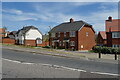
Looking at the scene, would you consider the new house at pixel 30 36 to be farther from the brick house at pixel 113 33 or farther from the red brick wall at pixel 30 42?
the brick house at pixel 113 33

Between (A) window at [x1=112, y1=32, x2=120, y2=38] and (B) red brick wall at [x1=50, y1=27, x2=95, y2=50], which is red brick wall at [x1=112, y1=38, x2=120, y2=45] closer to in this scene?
(A) window at [x1=112, y1=32, x2=120, y2=38]

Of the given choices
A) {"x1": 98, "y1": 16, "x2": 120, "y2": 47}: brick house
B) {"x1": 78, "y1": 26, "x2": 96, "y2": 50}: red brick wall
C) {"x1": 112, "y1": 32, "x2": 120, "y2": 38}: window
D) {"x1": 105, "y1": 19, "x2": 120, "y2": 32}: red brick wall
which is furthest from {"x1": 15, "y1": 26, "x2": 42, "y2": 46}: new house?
{"x1": 112, "y1": 32, "x2": 120, "y2": 38}: window

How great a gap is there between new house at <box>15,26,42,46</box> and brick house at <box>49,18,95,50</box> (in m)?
15.1

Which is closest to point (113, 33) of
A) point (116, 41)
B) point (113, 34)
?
point (113, 34)

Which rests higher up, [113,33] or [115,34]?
[113,33]

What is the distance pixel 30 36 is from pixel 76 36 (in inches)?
964

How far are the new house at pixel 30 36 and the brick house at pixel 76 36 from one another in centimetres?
1510

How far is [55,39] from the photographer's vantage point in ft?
157

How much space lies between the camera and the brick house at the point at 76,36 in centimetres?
4075

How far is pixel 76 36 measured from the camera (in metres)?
40.8

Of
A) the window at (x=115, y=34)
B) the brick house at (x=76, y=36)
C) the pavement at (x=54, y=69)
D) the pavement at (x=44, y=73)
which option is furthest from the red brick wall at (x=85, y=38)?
the pavement at (x=44, y=73)

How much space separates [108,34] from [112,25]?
119 inches

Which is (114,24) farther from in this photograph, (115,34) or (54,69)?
(54,69)

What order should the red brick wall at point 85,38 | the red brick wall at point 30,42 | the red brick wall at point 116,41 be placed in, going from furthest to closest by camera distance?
the red brick wall at point 30,42, the red brick wall at point 85,38, the red brick wall at point 116,41
